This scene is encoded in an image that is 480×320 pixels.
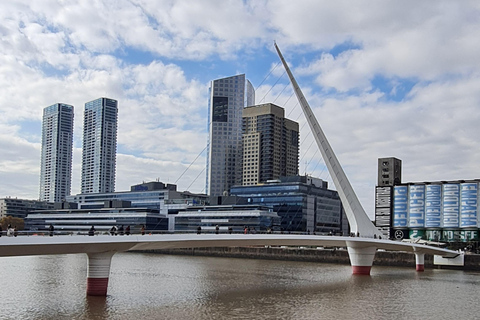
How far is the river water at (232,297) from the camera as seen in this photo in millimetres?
23047

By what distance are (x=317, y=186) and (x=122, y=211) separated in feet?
129

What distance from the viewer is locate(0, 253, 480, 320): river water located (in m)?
23.0

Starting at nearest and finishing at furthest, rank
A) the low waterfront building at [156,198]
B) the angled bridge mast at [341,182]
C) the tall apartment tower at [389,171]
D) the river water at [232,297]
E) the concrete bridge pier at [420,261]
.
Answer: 1. the river water at [232,297]
2. the angled bridge mast at [341,182]
3. the concrete bridge pier at [420,261]
4. the tall apartment tower at [389,171]
5. the low waterfront building at [156,198]

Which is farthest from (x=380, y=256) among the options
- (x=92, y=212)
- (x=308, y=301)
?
(x=92, y=212)

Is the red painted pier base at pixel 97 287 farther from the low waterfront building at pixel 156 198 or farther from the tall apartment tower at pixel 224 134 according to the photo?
the tall apartment tower at pixel 224 134

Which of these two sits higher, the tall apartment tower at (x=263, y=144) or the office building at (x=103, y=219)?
the tall apartment tower at (x=263, y=144)

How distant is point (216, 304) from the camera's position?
25578 millimetres

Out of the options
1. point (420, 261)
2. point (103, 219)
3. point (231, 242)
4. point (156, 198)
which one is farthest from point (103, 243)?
point (156, 198)

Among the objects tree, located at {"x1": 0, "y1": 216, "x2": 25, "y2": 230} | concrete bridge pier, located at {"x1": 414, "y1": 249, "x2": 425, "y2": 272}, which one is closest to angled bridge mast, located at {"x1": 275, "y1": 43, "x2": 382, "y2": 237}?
concrete bridge pier, located at {"x1": 414, "y1": 249, "x2": 425, "y2": 272}

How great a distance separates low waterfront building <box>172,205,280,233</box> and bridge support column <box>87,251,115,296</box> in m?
68.2

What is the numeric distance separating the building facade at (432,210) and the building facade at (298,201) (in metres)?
19.2

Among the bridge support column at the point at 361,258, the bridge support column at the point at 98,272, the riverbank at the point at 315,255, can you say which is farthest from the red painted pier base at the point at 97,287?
the riverbank at the point at 315,255

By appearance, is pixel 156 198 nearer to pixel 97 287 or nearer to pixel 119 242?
pixel 97 287

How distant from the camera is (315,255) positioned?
6562 cm
